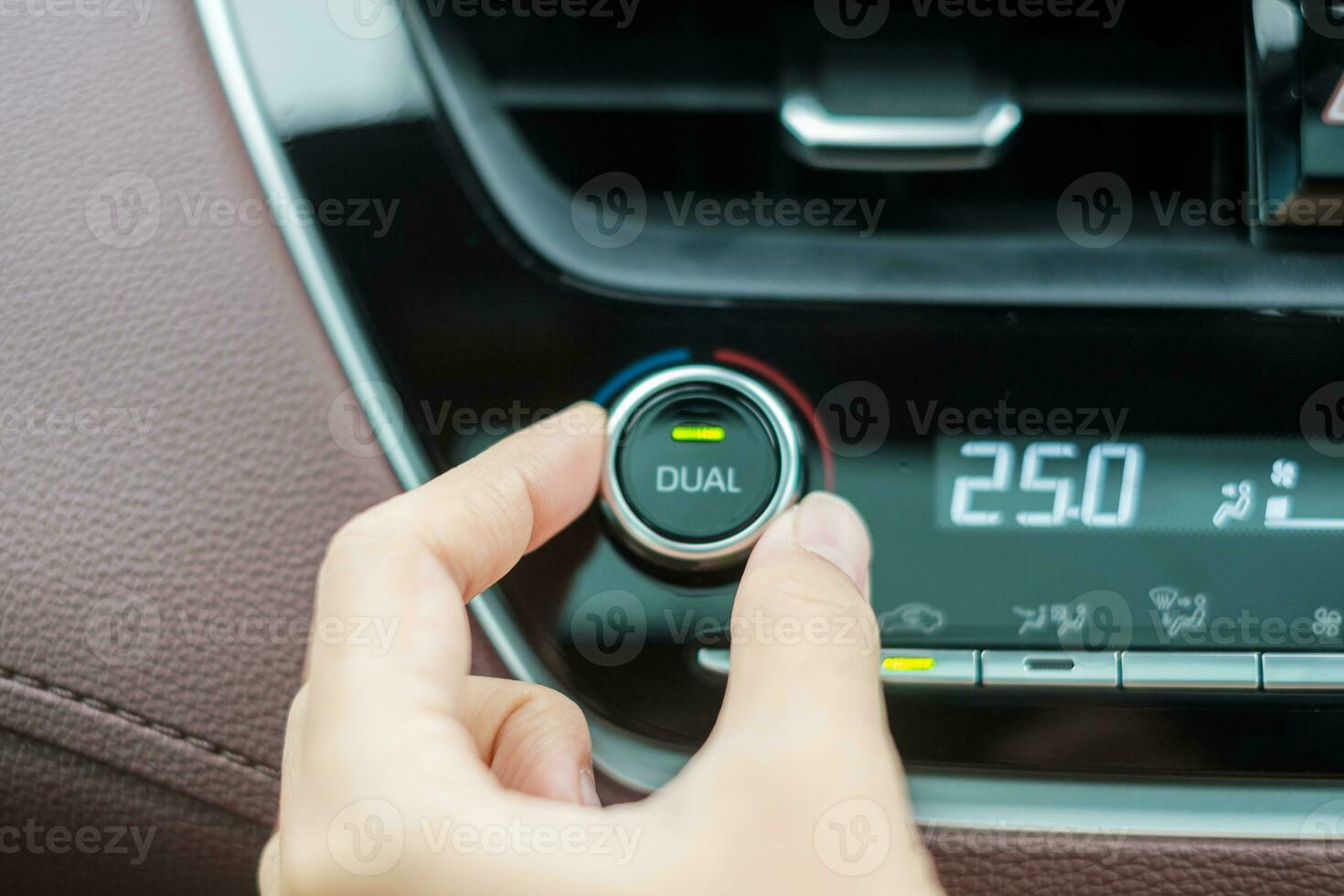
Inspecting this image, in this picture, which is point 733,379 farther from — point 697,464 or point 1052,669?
point 1052,669

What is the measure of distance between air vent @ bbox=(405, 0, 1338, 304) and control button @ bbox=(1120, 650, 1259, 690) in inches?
9.2

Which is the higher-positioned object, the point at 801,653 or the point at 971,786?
the point at 801,653

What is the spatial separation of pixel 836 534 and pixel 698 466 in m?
0.10

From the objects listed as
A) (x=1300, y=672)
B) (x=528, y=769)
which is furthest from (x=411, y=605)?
(x=1300, y=672)

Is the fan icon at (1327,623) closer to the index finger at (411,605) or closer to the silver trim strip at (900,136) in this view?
the silver trim strip at (900,136)

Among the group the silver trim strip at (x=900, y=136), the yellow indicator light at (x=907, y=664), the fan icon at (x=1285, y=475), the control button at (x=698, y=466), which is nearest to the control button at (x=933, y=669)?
the yellow indicator light at (x=907, y=664)

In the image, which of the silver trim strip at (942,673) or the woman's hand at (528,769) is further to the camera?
the silver trim strip at (942,673)

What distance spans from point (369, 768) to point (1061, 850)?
0.44 metres

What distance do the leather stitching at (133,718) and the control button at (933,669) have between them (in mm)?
382

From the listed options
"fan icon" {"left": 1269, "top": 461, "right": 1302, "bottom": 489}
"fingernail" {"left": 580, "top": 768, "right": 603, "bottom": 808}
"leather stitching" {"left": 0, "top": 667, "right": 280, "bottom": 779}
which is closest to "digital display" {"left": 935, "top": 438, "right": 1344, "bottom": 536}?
"fan icon" {"left": 1269, "top": 461, "right": 1302, "bottom": 489}

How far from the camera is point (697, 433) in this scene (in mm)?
626

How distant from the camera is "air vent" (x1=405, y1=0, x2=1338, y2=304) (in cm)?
66

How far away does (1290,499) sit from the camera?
2.06 ft

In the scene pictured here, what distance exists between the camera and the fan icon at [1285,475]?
2.06 feet
